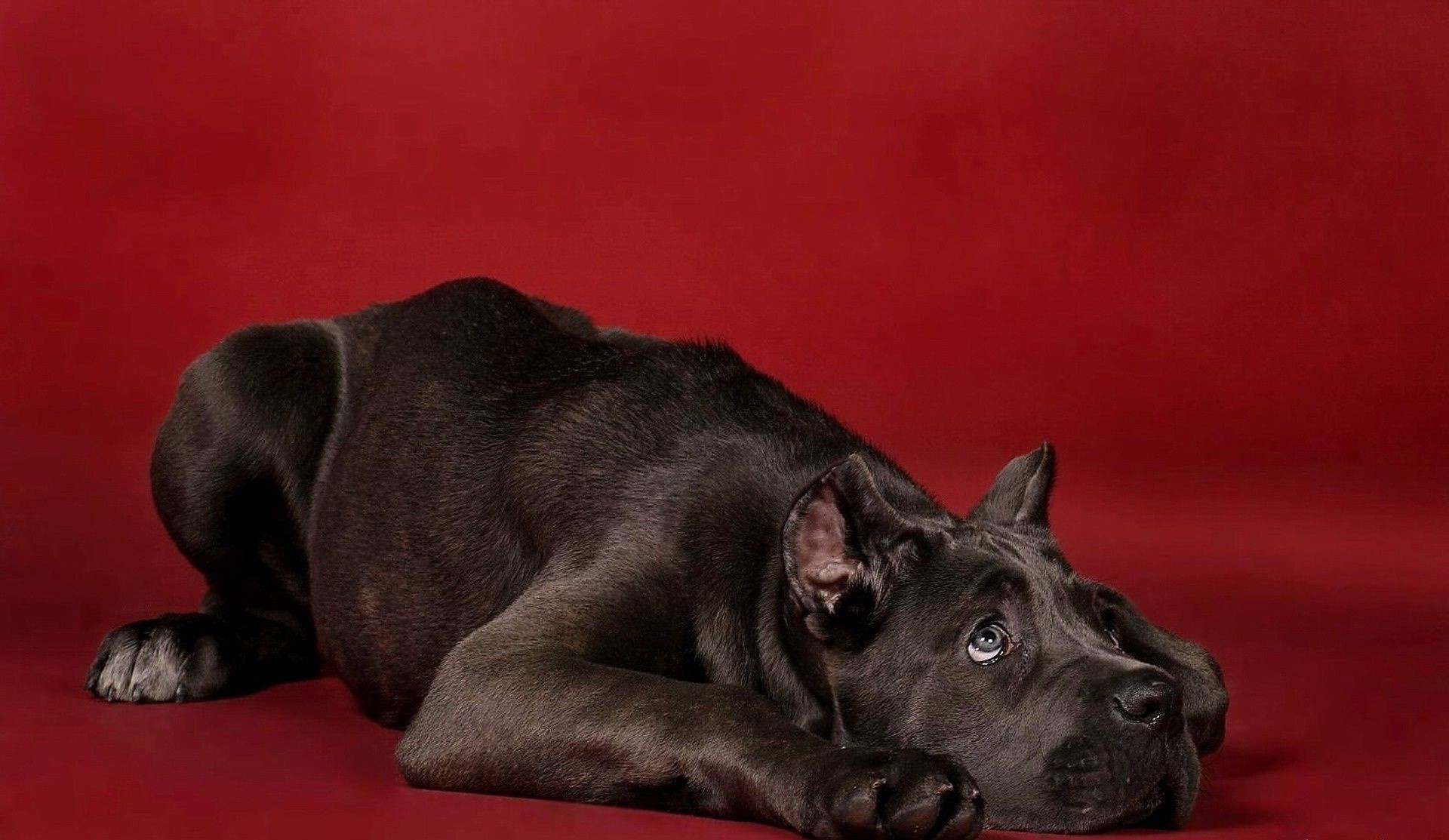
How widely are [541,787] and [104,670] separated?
7.08ft

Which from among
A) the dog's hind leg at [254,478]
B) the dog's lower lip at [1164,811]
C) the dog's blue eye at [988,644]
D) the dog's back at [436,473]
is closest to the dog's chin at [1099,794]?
the dog's lower lip at [1164,811]

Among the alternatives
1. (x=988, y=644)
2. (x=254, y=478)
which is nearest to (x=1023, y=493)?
(x=988, y=644)

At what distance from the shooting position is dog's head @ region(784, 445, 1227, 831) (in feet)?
16.4

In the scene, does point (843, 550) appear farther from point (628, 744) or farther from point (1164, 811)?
point (1164, 811)

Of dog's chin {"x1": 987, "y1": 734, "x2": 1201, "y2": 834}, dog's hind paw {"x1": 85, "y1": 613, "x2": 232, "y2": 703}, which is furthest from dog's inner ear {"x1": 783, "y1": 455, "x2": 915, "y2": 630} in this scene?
dog's hind paw {"x1": 85, "y1": 613, "x2": 232, "y2": 703}

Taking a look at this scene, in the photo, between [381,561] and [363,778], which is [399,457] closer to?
[381,561]

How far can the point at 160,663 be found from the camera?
6848mm

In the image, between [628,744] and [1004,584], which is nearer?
[628,744]

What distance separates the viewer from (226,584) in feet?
24.7

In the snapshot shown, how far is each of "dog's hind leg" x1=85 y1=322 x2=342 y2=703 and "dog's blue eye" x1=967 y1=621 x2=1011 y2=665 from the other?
2.94 meters

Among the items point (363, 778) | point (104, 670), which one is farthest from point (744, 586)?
point (104, 670)

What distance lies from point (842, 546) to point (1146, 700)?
0.89 metres

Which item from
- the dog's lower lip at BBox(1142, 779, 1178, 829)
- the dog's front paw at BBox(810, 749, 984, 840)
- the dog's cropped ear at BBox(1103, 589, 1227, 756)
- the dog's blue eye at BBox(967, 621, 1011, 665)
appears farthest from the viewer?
the dog's cropped ear at BBox(1103, 589, 1227, 756)

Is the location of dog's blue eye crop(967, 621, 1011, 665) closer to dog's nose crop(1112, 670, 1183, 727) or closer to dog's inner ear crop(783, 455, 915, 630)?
dog's inner ear crop(783, 455, 915, 630)
